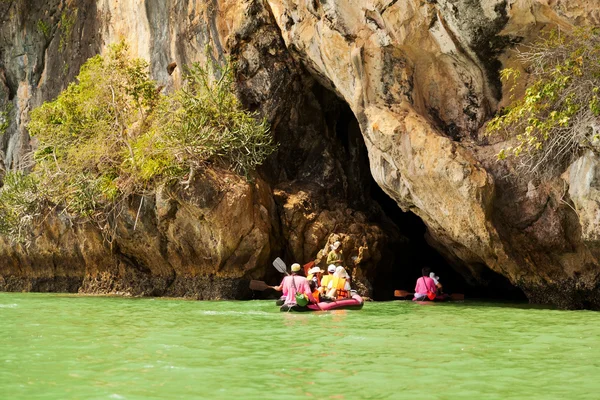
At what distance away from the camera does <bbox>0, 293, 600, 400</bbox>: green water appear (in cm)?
607

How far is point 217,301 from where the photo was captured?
1667 cm

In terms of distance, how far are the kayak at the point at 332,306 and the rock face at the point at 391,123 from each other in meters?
2.35

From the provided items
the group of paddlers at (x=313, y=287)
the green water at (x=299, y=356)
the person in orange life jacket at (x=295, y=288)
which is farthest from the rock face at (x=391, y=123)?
the person in orange life jacket at (x=295, y=288)

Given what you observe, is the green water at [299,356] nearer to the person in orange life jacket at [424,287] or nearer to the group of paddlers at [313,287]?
the group of paddlers at [313,287]

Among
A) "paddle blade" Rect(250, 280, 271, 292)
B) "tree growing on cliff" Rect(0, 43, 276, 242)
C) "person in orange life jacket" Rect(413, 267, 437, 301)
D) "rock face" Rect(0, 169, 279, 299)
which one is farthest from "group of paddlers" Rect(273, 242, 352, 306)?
"tree growing on cliff" Rect(0, 43, 276, 242)

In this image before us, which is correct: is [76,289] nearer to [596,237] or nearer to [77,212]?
[77,212]

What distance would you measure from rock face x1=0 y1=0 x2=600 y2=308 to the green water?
1.93 m

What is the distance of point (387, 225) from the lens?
1970 cm

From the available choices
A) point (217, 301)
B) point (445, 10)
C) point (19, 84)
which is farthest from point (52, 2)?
point (445, 10)

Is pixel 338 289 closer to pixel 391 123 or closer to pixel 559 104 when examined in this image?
pixel 391 123

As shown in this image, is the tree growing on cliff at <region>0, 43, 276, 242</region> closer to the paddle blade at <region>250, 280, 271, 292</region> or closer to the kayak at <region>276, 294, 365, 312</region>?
the paddle blade at <region>250, 280, 271, 292</region>

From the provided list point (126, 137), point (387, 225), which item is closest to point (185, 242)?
point (126, 137)

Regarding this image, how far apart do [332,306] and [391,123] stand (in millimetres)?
3837

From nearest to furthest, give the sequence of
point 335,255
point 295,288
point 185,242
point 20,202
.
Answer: point 295,288 → point 335,255 → point 185,242 → point 20,202
